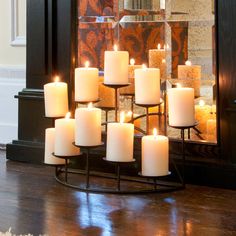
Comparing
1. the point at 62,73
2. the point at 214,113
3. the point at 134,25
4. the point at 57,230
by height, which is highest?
the point at 134,25

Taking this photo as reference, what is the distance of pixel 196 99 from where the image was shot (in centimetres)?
193

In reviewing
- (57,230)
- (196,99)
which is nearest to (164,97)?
(196,99)

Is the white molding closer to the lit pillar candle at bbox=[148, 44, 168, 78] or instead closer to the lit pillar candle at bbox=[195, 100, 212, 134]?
the lit pillar candle at bbox=[148, 44, 168, 78]

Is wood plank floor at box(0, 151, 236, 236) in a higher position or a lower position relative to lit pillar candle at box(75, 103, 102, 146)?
lower

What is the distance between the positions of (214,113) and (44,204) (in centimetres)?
59

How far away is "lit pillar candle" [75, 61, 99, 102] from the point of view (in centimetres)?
190

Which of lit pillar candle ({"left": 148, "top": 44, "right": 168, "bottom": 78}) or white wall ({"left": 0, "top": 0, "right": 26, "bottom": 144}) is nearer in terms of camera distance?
lit pillar candle ({"left": 148, "top": 44, "right": 168, "bottom": 78})

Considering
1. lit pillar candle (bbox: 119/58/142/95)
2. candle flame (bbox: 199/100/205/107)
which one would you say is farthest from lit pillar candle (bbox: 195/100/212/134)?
lit pillar candle (bbox: 119/58/142/95)

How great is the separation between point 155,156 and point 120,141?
108 millimetres

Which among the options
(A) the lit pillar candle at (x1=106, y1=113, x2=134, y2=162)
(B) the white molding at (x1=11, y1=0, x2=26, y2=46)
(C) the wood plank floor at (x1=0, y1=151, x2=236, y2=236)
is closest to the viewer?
(C) the wood plank floor at (x1=0, y1=151, x2=236, y2=236)

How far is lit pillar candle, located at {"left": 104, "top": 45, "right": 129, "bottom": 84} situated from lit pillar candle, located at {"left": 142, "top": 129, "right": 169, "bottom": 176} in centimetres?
20

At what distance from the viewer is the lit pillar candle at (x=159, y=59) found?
6.47ft

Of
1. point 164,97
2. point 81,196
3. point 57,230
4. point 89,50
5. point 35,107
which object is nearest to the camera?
point 57,230

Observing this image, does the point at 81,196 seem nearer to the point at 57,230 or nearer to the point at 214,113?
the point at 57,230
